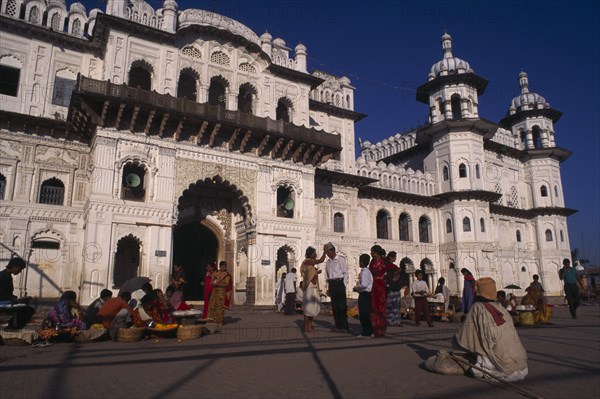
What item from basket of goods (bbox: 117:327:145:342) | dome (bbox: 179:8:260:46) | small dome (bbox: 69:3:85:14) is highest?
small dome (bbox: 69:3:85:14)

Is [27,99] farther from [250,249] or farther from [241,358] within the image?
[241,358]

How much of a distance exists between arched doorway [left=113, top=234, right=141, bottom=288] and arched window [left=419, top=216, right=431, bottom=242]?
17.3 meters

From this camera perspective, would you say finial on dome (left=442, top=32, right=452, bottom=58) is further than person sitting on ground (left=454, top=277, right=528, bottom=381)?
Yes

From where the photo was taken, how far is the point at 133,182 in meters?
15.5

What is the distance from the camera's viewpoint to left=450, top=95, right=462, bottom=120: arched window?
28.3 metres

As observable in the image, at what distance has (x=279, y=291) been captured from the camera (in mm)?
15539

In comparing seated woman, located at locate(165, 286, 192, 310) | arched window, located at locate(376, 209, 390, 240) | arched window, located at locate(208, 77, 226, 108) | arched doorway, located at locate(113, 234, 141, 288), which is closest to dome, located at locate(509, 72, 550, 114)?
arched window, located at locate(376, 209, 390, 240)

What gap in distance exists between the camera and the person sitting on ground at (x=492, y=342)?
13.3ft

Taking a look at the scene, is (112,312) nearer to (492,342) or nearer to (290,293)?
(492,342)

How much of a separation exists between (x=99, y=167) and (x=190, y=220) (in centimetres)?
460

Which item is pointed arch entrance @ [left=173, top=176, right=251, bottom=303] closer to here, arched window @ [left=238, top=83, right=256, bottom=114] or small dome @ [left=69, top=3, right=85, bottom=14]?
arched window @ [left=238, top=83, right=256, bottom=114]

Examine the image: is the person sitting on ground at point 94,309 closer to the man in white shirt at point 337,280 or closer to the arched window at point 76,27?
the man in white shirt at point 337,280

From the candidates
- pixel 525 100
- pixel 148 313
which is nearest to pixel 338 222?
pixel 148 313

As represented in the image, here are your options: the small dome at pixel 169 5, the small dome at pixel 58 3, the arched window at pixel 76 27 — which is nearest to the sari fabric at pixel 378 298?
the small dome at pixel 169 5
